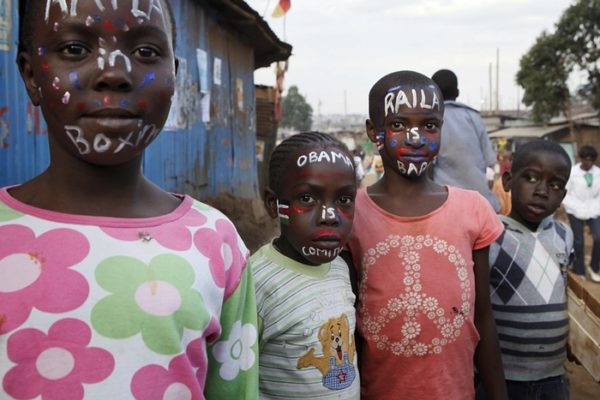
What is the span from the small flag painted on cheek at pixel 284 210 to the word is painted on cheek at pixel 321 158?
14 centimetres

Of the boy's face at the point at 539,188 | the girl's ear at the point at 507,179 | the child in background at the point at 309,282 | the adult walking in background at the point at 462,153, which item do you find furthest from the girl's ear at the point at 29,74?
the adult walking in background at the point at 462,153

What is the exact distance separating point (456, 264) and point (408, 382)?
0.43 m

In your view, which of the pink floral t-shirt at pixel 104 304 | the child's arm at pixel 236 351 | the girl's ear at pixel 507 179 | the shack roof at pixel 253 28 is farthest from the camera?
the shack roof at pixel 253 28

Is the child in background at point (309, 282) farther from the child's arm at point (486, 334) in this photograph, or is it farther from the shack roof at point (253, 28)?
the shack roof at point (253, 28)

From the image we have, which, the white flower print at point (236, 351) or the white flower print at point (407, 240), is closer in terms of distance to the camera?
the white flower print at point (236, 351)

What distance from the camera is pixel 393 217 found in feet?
6.42

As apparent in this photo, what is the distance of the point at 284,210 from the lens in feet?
6.11

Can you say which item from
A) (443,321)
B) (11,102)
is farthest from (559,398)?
(11,102)

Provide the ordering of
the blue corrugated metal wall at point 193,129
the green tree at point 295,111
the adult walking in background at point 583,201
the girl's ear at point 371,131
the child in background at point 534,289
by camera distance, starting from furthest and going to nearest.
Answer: the green tree at point 295,111
the adult walking in background at point 583,201
the blue corrugated metal wall at point 193,129
the child in background at point 534,289
the girl's ear at point 371,131

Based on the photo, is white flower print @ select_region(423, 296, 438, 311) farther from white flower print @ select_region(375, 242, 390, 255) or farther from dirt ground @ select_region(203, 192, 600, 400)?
dirt ground @ select_region(203, 192, 600, 400)

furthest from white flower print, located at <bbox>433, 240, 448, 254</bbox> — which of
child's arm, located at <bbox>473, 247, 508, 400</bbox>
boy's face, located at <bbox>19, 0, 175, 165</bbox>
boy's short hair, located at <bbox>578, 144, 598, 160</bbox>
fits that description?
boy's short hair, located at <bbox>578, 144, 598, 160</bbox>

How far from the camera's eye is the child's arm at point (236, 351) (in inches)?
48.7

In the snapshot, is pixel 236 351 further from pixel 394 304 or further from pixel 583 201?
pixel 583 201

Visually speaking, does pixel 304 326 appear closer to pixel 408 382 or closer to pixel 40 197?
pixel 408 382
